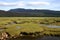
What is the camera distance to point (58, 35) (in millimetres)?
53031

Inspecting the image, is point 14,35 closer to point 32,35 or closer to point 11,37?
point 11,37

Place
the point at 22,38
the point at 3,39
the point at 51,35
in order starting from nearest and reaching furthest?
the point at 3,39, the point at 22,38, the point at 51,35

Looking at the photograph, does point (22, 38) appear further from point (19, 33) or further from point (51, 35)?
point (51, 35)

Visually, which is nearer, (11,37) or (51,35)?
(11,37)

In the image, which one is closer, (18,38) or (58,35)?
(18,38)

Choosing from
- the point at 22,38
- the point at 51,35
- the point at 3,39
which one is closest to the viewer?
the point at 3,39

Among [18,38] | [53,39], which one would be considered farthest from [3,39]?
[53,39]

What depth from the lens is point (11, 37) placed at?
49938 mm

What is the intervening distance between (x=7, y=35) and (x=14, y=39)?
416 centimetres

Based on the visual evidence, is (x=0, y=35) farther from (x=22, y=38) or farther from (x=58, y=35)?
(x=58, y=35)

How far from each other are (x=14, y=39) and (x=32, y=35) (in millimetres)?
8178

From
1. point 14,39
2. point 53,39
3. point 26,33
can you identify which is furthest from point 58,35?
point 14,39

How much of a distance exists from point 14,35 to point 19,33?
3748 millimetres

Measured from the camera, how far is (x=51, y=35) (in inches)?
2119
